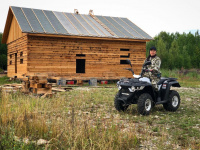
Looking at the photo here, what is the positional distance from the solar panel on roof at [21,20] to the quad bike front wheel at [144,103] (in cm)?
1334

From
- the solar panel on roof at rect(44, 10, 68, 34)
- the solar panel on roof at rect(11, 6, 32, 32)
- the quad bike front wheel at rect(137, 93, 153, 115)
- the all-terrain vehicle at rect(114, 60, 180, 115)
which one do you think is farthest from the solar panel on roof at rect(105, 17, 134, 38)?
the quad bike front wheel at rect(137, 93, 153, 115)

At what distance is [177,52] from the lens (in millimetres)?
58188

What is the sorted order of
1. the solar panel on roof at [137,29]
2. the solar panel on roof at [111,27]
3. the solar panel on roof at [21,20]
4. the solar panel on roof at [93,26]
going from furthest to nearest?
the solar panel on roof at [137,29], the solar panel on roof at [111,27], the solar panel on roof at [93,26], the solar panel on roof at [21,20]

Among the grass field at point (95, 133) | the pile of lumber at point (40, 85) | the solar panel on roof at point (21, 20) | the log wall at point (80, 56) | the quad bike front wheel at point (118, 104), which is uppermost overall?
the solar panel on roof at point (21, 20)

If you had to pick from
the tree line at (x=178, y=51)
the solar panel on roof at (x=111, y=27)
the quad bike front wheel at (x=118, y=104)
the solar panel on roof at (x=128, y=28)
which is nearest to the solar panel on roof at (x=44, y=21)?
the solar panel on roof at (x=111, y=27)

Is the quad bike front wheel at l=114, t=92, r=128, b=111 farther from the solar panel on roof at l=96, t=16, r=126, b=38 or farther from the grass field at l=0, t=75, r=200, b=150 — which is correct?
the solar panel on roof at l=96, t=16, r=126, b=38

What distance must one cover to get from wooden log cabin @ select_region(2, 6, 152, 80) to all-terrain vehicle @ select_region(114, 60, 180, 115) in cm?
1161

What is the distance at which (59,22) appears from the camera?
22.2 meters

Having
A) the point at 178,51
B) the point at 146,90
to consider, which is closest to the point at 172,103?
the point at 146,90

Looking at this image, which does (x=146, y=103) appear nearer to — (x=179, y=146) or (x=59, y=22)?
(x=179, y=146)

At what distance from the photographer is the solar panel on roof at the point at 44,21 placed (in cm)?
2008

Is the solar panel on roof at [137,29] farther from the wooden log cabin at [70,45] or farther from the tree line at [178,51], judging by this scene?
the tree line at [178,51]

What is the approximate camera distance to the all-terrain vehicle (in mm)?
7961

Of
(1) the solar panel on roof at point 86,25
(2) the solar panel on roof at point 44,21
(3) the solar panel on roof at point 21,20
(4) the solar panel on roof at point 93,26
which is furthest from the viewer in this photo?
(4) the solar panel on roof at point 93,26
